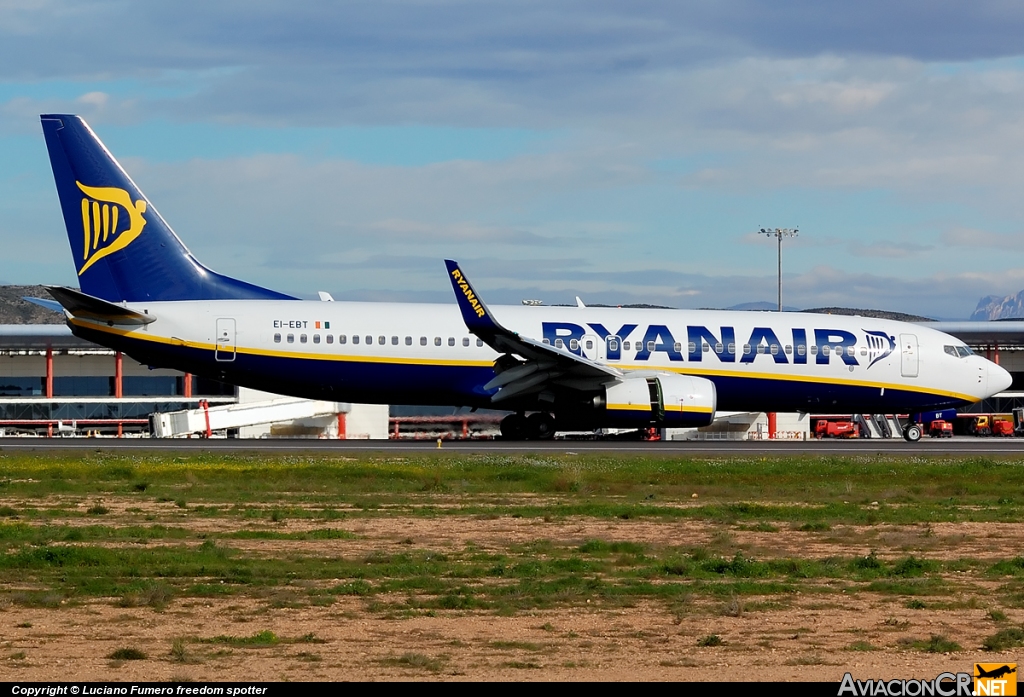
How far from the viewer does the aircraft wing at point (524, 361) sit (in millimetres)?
30109

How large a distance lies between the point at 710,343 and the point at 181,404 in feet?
120

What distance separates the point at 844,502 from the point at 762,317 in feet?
49.4

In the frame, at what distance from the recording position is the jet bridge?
4656 centimetres

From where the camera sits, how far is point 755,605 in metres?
11.6

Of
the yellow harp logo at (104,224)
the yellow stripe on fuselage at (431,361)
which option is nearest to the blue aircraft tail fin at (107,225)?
the yellow harp logo at (104,224)

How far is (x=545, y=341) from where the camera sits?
3319 centimetres

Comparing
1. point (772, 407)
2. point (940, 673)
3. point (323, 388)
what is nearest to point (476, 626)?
point (940, 673)

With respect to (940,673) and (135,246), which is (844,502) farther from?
(135,246)

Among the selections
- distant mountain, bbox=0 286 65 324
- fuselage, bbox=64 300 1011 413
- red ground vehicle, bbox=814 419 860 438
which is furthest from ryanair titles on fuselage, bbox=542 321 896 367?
distant mountain, bbox=0 286 65 324

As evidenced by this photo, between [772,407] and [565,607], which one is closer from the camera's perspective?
[565,607]

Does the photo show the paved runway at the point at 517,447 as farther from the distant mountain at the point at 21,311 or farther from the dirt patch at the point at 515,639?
the distant mountain at the point at 21,311

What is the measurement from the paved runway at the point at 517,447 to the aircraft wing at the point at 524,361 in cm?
150

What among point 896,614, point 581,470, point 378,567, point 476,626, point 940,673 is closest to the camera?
point 940,673

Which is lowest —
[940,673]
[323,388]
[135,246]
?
[940,673]
